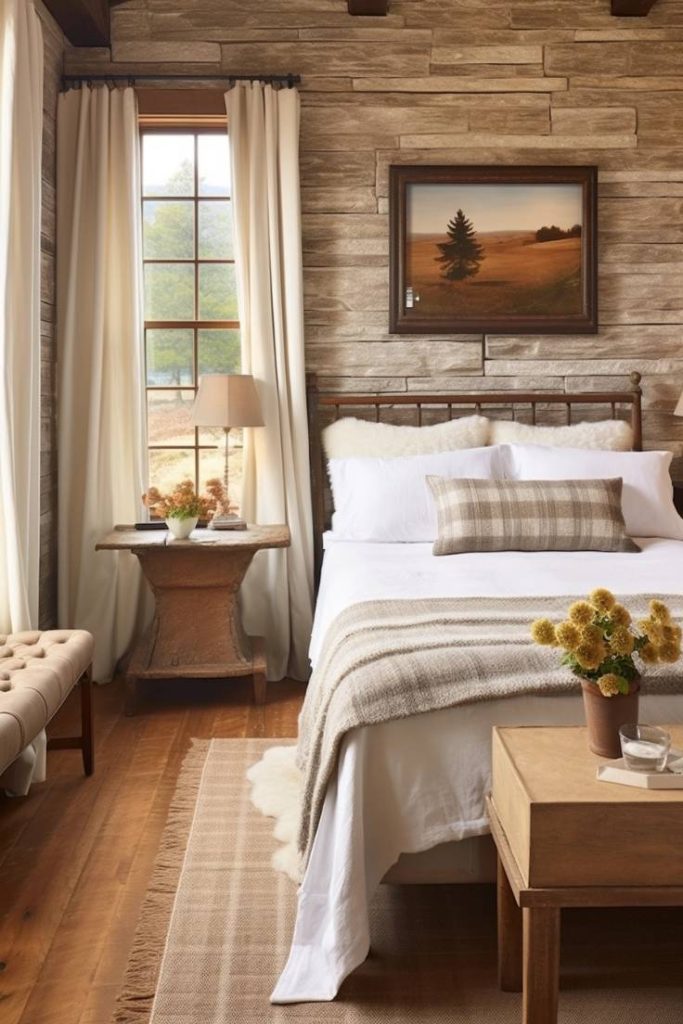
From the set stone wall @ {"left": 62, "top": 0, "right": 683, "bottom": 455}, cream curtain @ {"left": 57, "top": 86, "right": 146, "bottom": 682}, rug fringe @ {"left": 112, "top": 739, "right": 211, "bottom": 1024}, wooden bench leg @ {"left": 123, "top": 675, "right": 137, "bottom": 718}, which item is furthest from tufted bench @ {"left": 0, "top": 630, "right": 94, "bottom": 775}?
stone wall @ {"left": 62, "top": 0, "right": 683, "bottom": 455}

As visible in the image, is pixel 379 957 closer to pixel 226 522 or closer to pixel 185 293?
pixel 226 522

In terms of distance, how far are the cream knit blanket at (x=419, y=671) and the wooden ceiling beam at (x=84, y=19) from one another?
9.68 feet

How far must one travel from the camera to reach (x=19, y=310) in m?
3.48

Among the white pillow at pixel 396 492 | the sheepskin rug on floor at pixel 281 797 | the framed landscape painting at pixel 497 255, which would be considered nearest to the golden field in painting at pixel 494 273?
the framed landscape painting at pixel 497 255

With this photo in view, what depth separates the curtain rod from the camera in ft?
14.7

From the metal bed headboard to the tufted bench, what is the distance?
1.60 metres

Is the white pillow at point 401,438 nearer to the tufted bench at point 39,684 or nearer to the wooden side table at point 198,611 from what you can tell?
the wooden side table at point 198,611

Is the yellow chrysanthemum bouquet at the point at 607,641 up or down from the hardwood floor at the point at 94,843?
up

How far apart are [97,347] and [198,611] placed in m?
1.24

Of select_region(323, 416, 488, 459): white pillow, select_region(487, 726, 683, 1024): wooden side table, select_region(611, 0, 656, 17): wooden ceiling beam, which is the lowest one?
select_region(487, 726, 683, 1024): wooden side table

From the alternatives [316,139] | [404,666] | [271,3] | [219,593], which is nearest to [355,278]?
[316,139]

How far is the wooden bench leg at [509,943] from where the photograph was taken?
2.06 m

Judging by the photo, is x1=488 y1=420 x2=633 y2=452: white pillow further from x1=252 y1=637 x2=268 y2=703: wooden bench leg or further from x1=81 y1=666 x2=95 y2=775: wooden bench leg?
x1=81 y1=666 x2=95 y2=775: wooden bench leg

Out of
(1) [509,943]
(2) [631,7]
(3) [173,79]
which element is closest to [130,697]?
(1) [509,943]
